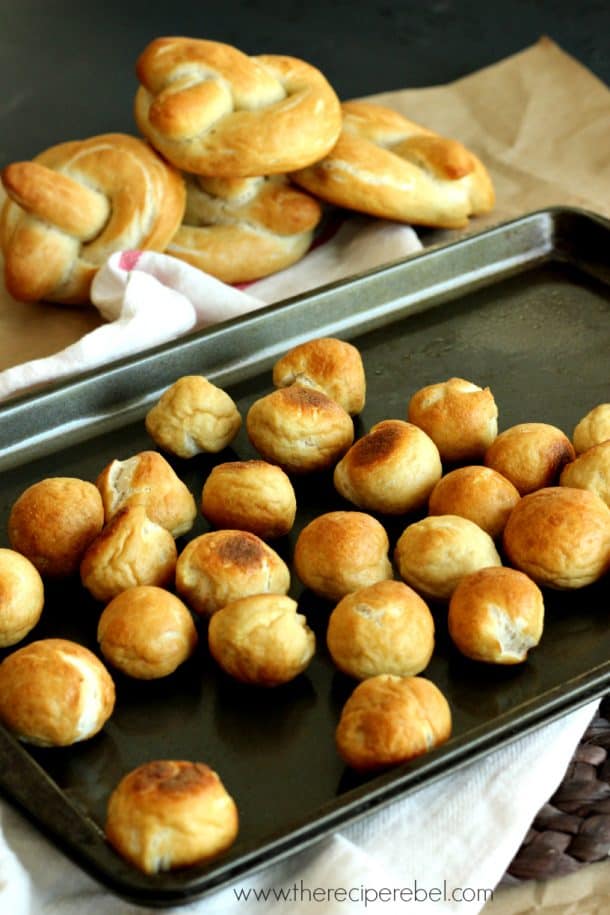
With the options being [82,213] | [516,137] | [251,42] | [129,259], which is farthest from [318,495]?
[251,42]

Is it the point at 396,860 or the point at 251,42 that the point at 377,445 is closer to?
the point at 396,860

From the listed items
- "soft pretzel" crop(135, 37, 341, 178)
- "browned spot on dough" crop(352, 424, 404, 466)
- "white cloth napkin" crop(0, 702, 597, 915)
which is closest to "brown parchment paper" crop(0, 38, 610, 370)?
"soft pretzel" crop(135, 37, 341, 178)

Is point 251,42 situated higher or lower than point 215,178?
lower

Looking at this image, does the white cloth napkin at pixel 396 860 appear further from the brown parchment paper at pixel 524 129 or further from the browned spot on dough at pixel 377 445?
the brown parchment paper at pixel 524 129

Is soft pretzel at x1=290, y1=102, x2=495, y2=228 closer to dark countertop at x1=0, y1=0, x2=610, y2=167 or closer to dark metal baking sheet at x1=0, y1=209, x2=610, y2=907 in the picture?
dark metal baking sheet at x1=0, y1=209, x2=610, y2=907

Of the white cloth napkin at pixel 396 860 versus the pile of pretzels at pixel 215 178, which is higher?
the pile of pretzels at pixel 215 178

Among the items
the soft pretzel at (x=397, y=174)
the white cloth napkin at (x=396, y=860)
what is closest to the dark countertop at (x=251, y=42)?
the soft pretzel at (x=397, y=174)

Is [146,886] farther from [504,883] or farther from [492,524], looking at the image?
[492,524]
